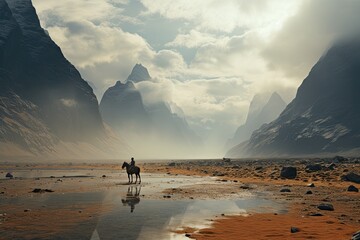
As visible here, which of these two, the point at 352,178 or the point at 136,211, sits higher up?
the point at 352,178

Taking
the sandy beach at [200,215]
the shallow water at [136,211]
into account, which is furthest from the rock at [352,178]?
the shallow water at [136,211]

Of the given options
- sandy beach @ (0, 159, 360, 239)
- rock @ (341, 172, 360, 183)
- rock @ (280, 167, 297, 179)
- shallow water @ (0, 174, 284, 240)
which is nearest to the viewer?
shallow water @ (0, 174, 284, 240)

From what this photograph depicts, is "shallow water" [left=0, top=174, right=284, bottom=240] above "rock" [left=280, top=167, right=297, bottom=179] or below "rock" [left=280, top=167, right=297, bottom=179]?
below

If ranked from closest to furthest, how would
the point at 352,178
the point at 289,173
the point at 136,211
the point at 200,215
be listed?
the point at 200,215 < the point at 136,211 < the point at 352,178 < the point at 289,173

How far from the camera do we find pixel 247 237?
1532cm

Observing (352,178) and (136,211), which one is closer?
(136,211)

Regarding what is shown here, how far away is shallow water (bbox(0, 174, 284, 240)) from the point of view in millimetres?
15741

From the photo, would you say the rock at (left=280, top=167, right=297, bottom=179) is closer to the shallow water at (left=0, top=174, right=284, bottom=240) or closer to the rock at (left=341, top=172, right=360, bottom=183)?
the rock at (left=341, top=172, right=360, bottom=183)

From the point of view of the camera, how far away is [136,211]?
21.7 m

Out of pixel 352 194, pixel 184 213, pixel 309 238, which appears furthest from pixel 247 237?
pixel 352 194

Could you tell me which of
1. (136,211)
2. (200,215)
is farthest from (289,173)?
(136,211)

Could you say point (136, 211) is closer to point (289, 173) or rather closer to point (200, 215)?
point (200, 215)

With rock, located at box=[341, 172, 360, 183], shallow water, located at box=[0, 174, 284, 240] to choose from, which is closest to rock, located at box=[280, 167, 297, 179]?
rock, located at box=[341, 172, 360, 183]

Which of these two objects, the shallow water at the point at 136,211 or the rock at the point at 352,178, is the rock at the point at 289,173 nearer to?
the rock at the point at 352,178
